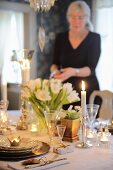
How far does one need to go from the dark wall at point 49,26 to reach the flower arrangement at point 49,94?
2.84 meters

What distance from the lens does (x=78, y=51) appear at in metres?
3.44

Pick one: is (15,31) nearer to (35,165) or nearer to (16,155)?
(16,155)

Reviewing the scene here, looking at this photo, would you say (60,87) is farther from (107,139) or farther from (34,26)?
(34,26)

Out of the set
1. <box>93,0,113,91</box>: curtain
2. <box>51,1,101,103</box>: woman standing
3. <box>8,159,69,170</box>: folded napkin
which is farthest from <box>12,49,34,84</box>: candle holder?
<box>93,0,113,91</box>: curtain

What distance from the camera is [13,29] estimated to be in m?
5.02

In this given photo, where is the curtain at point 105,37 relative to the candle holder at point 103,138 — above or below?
above

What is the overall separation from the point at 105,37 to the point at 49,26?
859mm

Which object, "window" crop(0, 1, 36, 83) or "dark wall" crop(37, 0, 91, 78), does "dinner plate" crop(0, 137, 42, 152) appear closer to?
"window" crop(0, 1, 36, 83)

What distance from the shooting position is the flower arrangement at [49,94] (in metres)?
1.95

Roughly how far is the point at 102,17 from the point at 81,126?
290 cm

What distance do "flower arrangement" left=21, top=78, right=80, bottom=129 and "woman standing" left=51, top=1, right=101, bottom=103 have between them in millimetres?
1316

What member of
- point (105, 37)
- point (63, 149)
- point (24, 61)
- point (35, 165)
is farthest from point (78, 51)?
point (35, 165)

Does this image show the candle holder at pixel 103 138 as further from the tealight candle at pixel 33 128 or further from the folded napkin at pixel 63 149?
the tealight candle at pixel 33 128

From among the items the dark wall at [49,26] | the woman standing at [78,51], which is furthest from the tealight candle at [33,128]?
the dark wall at [49,26]
